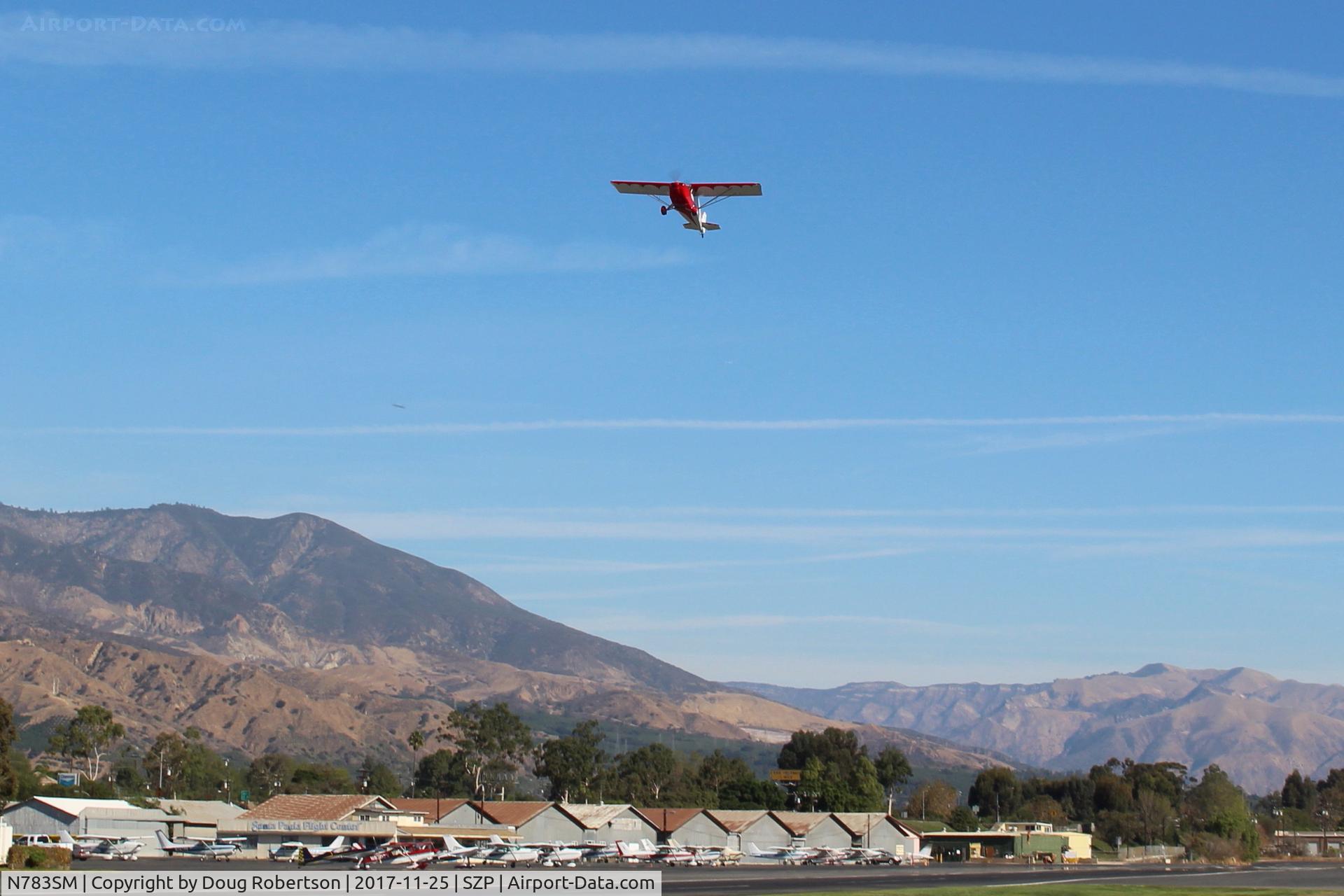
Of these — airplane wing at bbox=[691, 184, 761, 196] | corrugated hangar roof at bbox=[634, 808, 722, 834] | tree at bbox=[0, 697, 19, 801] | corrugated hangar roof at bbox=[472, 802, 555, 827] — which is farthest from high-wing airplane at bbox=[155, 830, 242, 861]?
airplane wing at bbox=[691, 184, 761, 196]

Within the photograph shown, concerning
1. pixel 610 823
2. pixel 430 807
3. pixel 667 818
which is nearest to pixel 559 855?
pixel 610 823

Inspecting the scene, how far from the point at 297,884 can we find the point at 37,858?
3139 cm

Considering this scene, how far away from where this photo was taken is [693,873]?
400 feet

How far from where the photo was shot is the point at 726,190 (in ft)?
261

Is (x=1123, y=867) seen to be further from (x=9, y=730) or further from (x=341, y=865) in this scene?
(x=9, y=730)

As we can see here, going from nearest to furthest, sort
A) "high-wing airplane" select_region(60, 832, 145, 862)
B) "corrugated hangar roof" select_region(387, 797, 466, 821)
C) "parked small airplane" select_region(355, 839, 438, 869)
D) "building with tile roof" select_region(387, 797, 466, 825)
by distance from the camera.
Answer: "parked small airplane" select_region(355, 839, 438, 869), "high-wing airplane" select_region(60, 832, 145, 862), "building with tile roof" select_region(387, 797, 466, 825), "corrugated hangar roof" select_region(387, 797, 466, 821)

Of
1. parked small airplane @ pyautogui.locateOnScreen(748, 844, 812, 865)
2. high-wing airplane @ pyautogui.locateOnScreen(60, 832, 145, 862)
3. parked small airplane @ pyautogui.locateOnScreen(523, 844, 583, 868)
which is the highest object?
high-wing airplane @ pyautogui.locateOnScreen(60, 832, 145, 862)

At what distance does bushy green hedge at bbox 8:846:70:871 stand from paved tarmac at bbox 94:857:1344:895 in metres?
3.63

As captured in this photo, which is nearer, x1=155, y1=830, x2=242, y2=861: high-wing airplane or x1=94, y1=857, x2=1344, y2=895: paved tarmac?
x1=94, y1=857, x2=1344, y2=895: paved tarmac

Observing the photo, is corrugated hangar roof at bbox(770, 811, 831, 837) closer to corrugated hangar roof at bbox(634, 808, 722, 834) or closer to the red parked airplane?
corrugated hangar roof at bbox(634, 808, 722, 834)

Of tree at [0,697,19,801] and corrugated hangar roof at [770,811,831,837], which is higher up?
tree at [0,697,19,801]

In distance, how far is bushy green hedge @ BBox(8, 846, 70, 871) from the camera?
9050 cm

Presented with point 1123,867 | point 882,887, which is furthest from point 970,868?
point 882,887

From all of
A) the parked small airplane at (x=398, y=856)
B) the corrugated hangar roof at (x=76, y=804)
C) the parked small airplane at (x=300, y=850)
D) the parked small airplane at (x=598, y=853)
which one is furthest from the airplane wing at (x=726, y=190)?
the corrugated hangar roof at (x=76, y=804)
